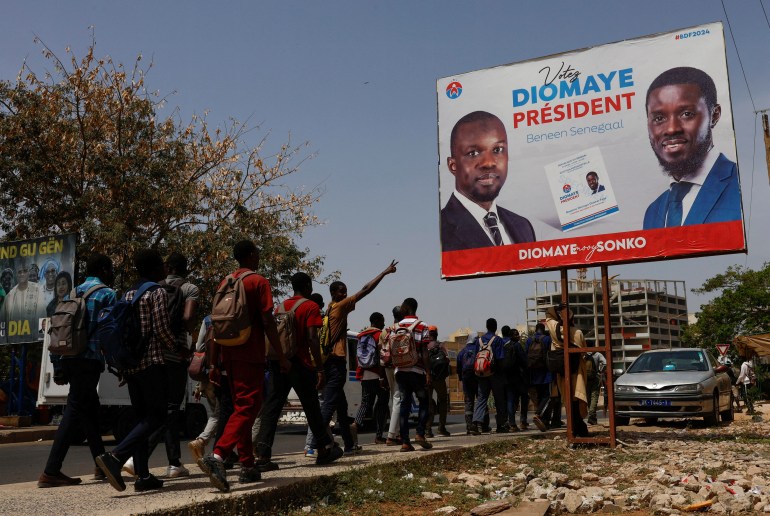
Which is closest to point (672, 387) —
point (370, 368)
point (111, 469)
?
point (370, 368)

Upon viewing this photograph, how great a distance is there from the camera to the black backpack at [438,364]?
40.2 feet

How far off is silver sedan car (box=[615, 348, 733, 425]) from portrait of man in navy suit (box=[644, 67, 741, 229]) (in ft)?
18.5

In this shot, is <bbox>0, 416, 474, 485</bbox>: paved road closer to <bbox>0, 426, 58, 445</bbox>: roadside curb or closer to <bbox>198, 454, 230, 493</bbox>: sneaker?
<bbox>0, 426, 58, 445</bbox>: roadside curb

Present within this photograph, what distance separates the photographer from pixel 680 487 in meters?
6.32

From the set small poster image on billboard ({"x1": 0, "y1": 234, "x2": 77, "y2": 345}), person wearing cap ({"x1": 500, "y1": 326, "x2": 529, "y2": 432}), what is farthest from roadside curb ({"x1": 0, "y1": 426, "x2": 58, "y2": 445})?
person wearing cap ({"x1": 500, "y1": 326, "x2": 529, "y2": 432})

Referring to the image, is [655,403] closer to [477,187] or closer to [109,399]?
[477,187]

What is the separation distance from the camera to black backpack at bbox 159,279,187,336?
584cm

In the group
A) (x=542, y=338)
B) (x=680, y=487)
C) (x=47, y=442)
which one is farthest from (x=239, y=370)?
(x=47, y=442)

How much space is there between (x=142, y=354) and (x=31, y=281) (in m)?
16.5

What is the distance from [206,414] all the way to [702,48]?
1196 cm

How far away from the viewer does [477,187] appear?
1034 centimetres

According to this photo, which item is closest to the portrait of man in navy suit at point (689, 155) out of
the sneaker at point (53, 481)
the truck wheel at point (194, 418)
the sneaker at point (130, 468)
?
the sneaker at point (130, 468)

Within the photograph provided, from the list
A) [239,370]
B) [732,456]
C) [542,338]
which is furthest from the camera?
[542,338]

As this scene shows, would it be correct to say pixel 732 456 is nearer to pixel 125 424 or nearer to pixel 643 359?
pixel 125 424
